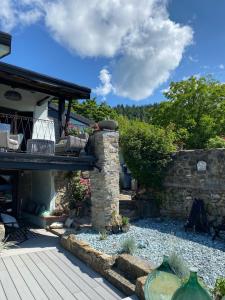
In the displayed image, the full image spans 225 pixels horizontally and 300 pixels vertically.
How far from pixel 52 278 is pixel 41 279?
0.24 meters

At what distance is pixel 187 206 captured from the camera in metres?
10.8

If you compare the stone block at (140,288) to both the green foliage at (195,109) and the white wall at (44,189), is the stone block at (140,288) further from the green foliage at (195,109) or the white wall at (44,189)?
the green foliage at (195,109)

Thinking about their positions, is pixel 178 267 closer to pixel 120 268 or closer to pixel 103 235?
pixel 120 268

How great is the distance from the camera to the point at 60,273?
245 inches

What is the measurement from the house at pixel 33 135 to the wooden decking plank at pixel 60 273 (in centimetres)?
262

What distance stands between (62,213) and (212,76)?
17.5 m

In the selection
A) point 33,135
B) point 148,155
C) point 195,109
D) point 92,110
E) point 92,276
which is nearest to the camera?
point 92,276

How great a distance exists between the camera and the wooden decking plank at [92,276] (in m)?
5.37

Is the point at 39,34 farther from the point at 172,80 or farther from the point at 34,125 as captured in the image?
the point at 172,80

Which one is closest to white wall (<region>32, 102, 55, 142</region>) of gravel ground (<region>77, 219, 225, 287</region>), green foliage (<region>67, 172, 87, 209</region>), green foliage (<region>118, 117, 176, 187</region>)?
green foliage (<region>67, 172, 87, 209</region>)

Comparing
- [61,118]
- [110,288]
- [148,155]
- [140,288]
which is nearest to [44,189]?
[61,118]

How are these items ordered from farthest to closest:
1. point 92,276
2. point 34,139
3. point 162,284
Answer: point 34,139, point 92,276, point 162,284

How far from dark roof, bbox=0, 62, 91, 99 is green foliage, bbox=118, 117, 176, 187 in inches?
114

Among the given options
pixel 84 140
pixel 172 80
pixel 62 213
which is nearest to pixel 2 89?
pixel 84 140
